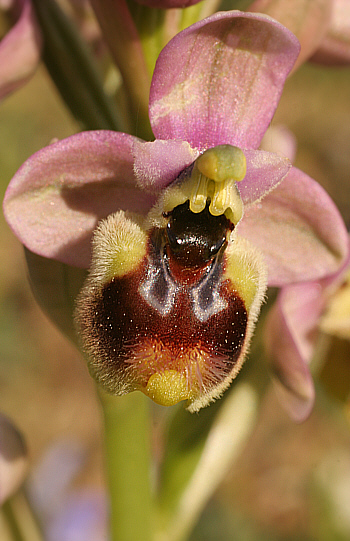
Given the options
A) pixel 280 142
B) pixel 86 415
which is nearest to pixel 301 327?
pixel 280 142

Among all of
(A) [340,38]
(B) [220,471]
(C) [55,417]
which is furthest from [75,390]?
(A) [340,38]

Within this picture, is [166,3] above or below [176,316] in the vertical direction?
above

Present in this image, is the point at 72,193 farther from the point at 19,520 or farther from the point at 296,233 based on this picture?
the point at 19,520

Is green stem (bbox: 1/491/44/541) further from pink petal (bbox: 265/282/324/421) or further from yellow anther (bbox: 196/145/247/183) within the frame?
yellow anther (bbox: 196/145/247/183)

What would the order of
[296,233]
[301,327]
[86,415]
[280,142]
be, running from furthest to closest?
[86,415]
[280,142]
[301,327]
[296,233]

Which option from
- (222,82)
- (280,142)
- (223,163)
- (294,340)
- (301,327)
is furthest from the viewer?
(280,142)

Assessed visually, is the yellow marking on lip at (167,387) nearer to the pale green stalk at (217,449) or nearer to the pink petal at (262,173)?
the pink petal at (262,173)
